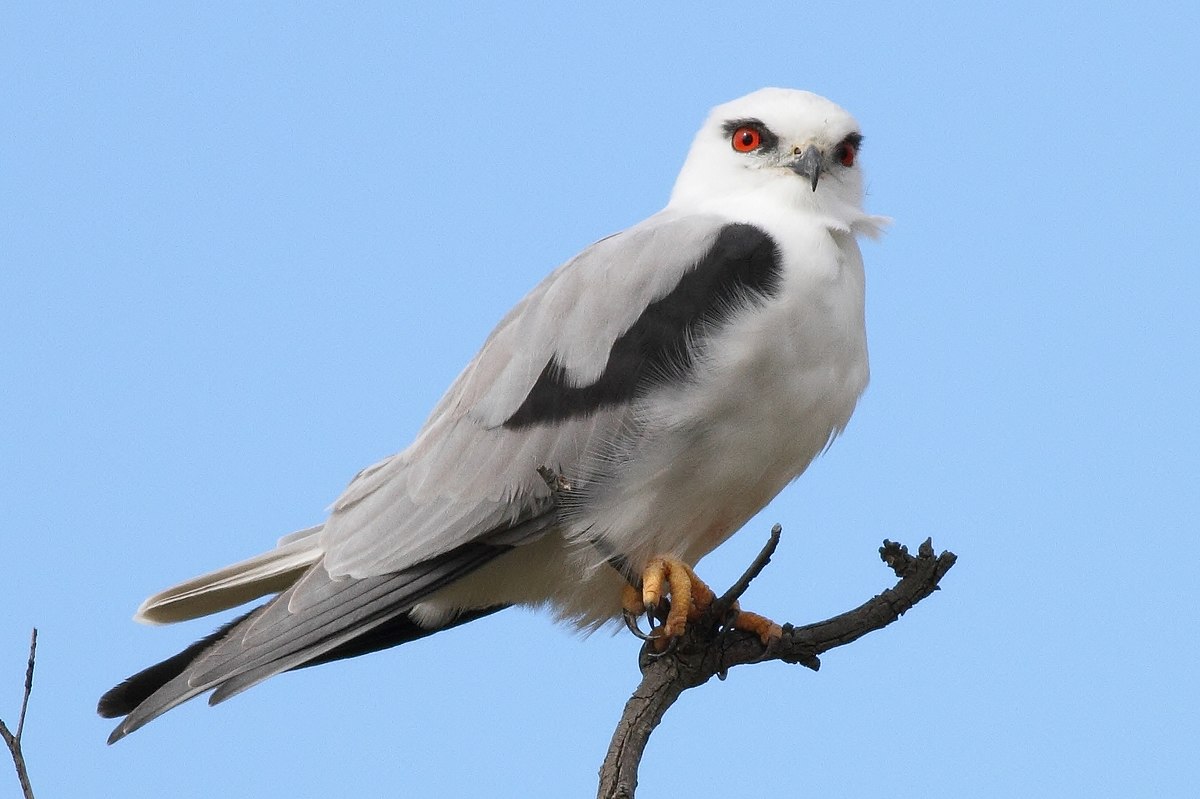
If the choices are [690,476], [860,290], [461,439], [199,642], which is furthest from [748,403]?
[199,642]

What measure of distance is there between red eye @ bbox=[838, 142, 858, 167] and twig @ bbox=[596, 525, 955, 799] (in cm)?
170

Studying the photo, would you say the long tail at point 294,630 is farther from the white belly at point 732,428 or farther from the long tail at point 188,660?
the white belly at point 732,428

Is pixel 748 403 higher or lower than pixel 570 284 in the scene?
lower

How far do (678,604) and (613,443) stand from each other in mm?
494

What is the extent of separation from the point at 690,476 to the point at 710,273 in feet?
1.94

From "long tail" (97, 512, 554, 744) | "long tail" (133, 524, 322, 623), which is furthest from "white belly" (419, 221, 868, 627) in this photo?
A: "long tail" (133, 524, 322, 623)

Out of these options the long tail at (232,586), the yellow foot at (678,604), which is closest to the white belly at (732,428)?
the yellow foot at (678,604)

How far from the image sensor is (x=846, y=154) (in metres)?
4.90

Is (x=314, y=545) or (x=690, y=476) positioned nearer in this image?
(x=690, y=476)

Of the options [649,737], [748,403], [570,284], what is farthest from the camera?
[570,284]

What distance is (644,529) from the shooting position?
420cm

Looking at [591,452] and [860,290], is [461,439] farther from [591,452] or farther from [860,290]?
[860,290]

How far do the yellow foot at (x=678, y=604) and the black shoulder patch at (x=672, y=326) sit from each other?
0.51 metres

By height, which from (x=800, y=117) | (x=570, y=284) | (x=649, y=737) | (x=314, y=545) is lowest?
(x=649, y=737)
